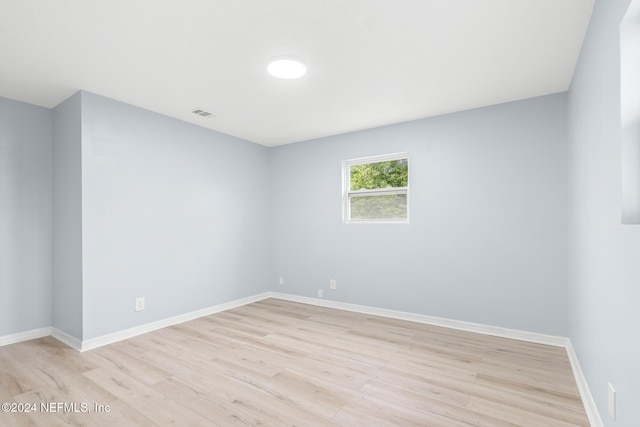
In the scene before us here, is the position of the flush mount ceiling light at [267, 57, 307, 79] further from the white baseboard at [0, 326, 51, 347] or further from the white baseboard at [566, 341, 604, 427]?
the white baseboard at [0, 326, 51, 347]

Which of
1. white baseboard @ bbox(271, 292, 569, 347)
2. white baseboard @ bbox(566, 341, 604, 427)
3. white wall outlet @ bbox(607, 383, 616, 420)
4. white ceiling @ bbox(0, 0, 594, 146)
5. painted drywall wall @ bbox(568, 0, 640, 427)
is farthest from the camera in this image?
white baseboard @ bbox(271, 292, 569, 347)

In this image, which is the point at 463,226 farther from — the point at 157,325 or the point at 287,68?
the point at 157,325

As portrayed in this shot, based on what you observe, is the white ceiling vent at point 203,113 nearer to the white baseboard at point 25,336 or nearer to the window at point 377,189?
the window at point 377,189

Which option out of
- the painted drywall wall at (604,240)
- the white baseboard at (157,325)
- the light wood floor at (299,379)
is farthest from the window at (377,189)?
the white baseboard at (157,325)

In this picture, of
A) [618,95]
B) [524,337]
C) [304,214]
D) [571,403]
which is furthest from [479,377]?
[304,214]

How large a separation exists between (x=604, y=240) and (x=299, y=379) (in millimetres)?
2160

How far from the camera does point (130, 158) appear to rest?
3.44m

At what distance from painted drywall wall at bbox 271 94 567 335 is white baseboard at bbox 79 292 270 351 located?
106 cm

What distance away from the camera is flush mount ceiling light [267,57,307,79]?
252 centimetres

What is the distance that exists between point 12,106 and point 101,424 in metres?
3.26

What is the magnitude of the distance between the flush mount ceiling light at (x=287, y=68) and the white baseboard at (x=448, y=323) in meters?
2.99

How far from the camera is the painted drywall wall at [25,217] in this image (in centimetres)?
318

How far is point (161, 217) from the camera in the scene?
3727mm

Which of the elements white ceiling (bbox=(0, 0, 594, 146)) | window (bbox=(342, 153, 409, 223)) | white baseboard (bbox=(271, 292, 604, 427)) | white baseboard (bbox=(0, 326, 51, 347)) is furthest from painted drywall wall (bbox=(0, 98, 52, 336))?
window (bbox=(342, 153, 409, 223))
